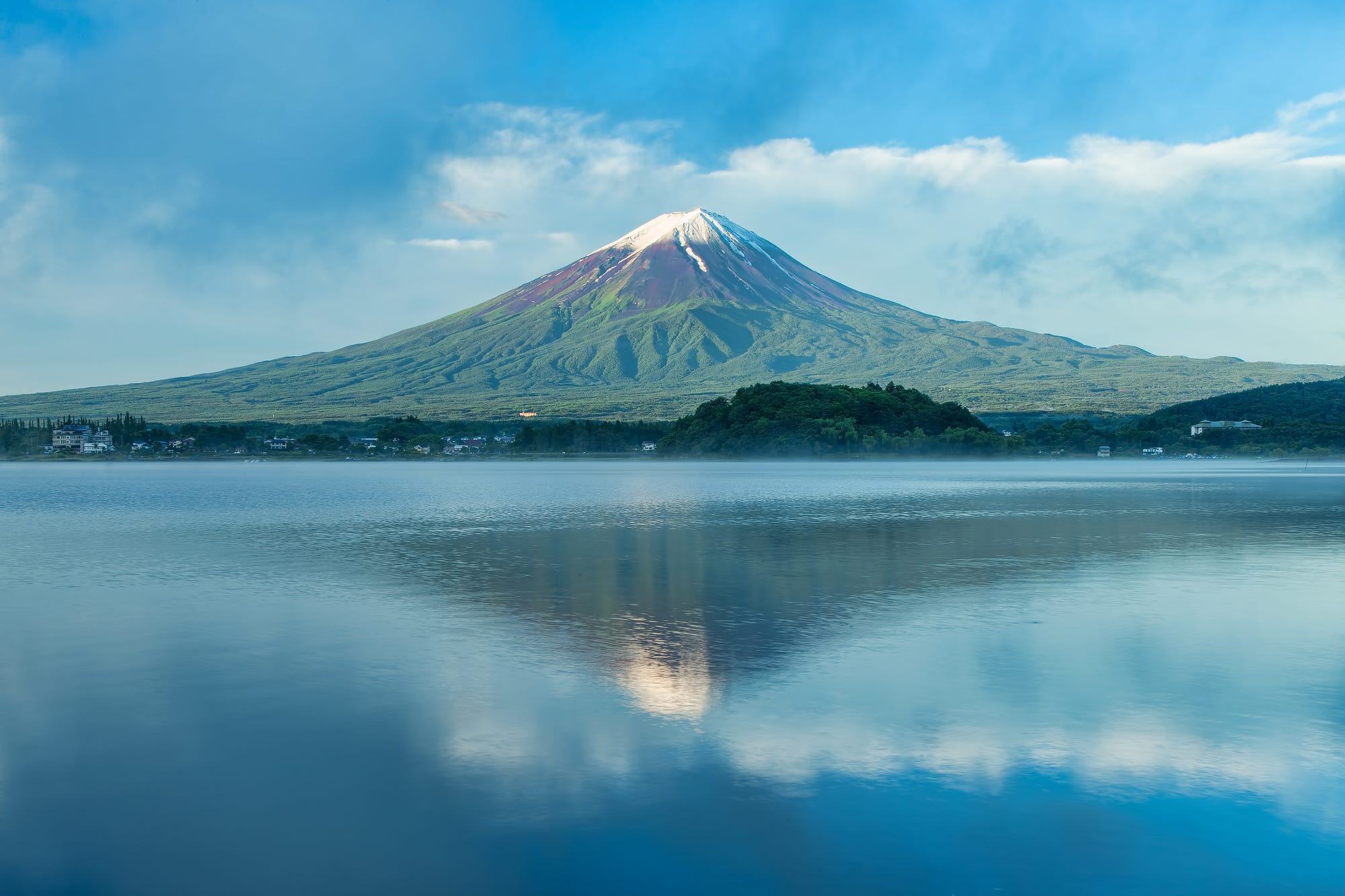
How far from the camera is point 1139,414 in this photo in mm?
181875

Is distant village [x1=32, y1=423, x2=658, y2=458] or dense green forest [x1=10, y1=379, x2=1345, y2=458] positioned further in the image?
distant village [x1=32, y1=423, x2=658, y2=458]

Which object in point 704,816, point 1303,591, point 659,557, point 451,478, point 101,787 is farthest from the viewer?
point 451,478

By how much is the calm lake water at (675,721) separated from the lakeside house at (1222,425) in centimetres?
13278

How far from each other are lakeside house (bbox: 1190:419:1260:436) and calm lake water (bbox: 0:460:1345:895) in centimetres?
13278

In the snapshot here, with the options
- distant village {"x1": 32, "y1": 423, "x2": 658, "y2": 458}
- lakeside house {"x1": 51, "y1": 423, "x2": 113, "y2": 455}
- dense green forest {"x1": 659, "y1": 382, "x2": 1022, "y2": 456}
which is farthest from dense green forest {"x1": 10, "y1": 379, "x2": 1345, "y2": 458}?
lakeside house {"x1": 51, "y1": 423, "x2": 113, "y2": 455}

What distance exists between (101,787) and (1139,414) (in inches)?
7464

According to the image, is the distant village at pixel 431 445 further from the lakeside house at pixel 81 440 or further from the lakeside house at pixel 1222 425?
the lakeside house at pixel 81 440

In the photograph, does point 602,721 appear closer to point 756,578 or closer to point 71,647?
point 71,647

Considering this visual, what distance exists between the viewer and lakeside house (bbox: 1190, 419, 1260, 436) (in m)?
148

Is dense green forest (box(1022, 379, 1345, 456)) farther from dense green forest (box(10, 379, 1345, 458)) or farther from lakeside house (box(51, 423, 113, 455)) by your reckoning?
lakeside house (box(51, 423, 113, 455))

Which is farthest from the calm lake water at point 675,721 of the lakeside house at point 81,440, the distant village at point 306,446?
the lakeside house at point 81,440

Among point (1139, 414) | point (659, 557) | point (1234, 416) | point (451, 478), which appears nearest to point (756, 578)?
point (659, 557)

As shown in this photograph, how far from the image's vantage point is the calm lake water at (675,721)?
7730 millimetres

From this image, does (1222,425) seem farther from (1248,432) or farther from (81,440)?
(81,440)
